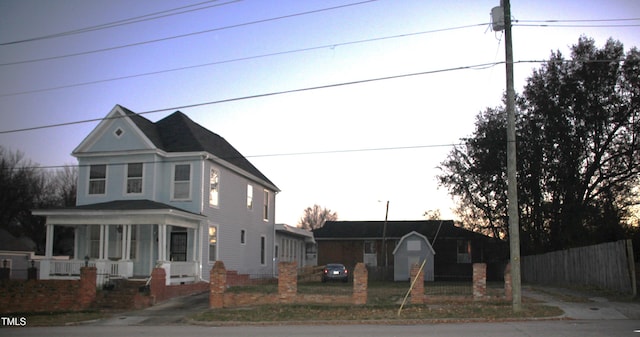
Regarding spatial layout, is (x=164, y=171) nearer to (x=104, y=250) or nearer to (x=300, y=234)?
(x=104, y=250)

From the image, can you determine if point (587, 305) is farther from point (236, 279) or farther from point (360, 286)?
point (236, 279)

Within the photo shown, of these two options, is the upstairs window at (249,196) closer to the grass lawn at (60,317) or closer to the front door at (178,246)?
the front door at (178,246)

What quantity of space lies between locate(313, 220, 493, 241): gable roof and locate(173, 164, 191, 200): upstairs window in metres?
31.2

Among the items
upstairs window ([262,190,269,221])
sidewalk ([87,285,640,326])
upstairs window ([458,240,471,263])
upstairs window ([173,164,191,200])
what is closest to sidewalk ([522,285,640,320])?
sidewalk ([87,285,640,326])

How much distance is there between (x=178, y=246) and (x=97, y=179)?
211 inches

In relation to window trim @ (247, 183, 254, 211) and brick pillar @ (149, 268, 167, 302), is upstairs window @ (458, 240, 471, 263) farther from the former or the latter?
brick pillar @ (149, 268, 167, 302)

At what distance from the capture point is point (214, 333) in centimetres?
1581

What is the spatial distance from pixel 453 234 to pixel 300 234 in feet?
57.5

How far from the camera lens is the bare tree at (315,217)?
113m

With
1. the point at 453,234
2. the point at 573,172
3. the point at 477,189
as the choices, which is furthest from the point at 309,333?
the point at 453,234

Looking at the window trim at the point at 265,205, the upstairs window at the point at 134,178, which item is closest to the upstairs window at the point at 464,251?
the window trim at the point at 265,205

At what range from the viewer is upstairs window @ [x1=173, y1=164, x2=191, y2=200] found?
28750 millimetres

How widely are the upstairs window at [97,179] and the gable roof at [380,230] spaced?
31884 mm

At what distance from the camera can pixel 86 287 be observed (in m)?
22.9
